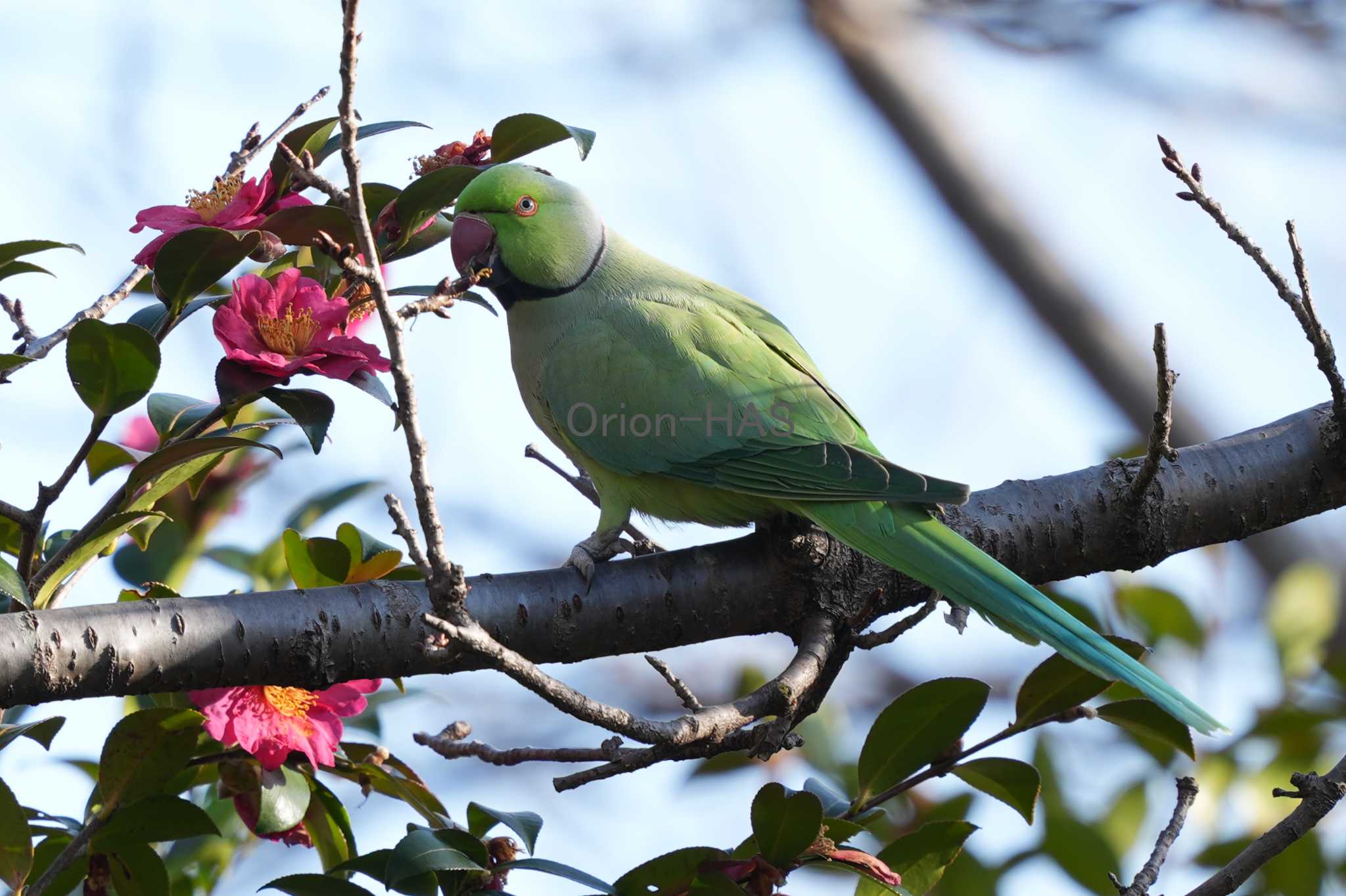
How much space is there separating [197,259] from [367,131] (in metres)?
0.45

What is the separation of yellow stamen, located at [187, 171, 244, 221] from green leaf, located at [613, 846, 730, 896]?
1.27 metres

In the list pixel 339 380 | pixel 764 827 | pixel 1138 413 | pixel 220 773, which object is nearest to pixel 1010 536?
pixel 764 827

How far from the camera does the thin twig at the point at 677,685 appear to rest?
1.84 metres

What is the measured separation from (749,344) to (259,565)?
1.20 metres

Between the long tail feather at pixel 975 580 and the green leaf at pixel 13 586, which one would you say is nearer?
the green leaf at pixel 13 586

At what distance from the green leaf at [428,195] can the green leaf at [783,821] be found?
3.55 feet

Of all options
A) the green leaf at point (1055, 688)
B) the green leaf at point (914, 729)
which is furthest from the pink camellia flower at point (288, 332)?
the green leaf at point (1055, 688)

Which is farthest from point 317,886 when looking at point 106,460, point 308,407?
point 106,460

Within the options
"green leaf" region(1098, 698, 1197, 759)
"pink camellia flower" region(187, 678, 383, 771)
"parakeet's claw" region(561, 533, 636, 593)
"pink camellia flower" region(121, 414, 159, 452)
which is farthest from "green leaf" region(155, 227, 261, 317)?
"green leaf" region(1098, 698, 1197, 759)

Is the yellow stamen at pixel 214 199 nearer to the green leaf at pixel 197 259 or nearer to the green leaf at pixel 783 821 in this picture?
the green leaf at pixel 197 259

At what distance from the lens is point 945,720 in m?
1.85

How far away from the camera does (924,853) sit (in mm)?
1827

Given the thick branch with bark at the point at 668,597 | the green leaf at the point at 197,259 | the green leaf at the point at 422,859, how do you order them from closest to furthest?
1. the green leaf at the point at 422,859
2. the thick branch with bark at the point at 668,597
3. the green leaf at the point at 197,259

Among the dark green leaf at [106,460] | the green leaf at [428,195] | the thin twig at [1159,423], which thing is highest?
the green leaf at [428,195]
